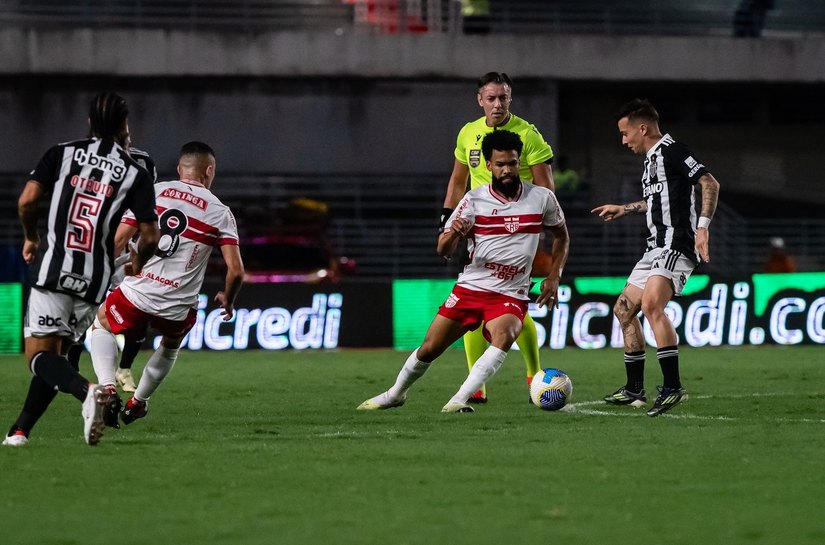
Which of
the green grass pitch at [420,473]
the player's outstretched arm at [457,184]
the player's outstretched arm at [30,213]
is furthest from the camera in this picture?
the player's outstretched arm at [457,184]

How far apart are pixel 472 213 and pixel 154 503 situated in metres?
4.21

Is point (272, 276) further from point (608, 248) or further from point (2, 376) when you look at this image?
point (2, 376)

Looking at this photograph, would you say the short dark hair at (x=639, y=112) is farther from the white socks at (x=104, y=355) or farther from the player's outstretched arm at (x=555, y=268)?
the white socks at (x=104, y=355)

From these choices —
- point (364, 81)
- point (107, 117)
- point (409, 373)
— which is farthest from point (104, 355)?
point (364, 81)

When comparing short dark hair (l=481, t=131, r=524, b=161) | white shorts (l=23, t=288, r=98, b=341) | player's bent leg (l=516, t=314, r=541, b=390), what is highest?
short dark hair (l=481, t=131, r=524, b=161)

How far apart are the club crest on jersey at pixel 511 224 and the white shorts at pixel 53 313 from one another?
2.99 meters

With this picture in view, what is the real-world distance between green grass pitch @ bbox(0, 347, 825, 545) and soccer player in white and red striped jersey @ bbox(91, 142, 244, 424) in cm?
43

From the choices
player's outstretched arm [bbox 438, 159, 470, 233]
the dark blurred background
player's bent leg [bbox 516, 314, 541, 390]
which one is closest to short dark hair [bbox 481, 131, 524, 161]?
player's outstretched arm [bbox 438, 159, 470, 233]

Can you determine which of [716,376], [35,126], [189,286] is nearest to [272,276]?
[35,126]

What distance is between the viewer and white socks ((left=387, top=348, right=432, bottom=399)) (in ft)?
31.1

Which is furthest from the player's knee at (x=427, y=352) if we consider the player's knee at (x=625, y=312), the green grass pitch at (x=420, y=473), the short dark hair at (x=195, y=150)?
the short dark hair at (x=195, y=150)

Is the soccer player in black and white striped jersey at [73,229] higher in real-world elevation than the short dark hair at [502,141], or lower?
lower

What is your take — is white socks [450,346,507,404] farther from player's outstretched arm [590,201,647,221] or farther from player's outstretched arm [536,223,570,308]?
player's outstretched arm [590,201,647,221]

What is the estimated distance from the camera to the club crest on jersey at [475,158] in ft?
34.4
